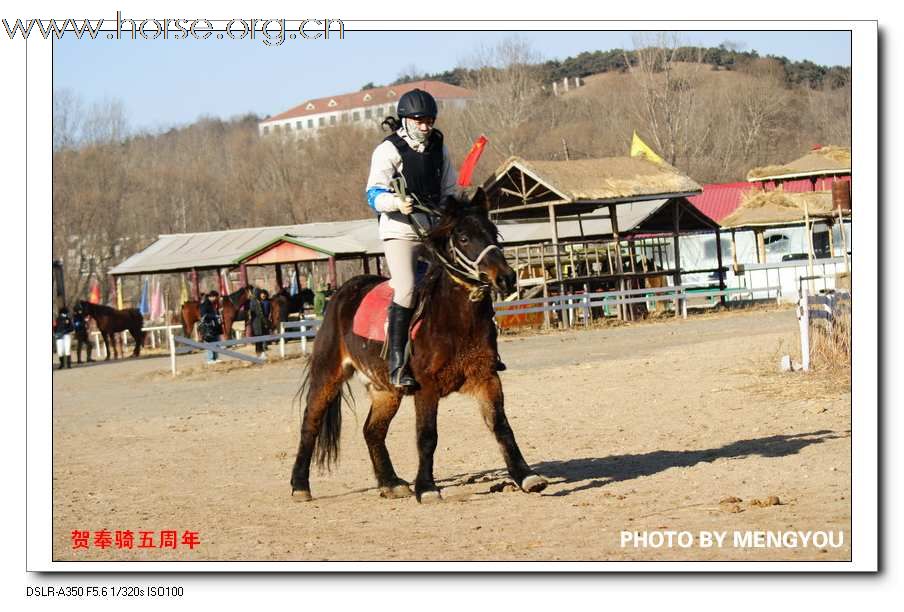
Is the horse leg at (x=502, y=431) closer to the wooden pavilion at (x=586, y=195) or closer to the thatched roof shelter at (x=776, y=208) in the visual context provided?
the wooden pavilion at (x=586, y=195)

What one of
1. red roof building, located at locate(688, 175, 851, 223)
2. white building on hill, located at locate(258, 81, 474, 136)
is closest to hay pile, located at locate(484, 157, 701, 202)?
white building on hill, located at locate(258, 81, 474, 136)

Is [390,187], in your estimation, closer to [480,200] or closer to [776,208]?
[480,200]

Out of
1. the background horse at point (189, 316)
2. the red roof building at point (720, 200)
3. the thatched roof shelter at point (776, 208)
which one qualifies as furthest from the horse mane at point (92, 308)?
the red roof building at point (720, 200)

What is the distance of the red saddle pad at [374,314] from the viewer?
10.1 meters

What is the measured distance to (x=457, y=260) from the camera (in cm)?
921

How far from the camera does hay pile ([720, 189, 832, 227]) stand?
136 feet

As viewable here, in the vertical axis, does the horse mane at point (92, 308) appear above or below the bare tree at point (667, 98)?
below

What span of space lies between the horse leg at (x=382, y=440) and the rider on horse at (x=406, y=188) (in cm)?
81

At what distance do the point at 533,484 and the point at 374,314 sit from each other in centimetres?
198

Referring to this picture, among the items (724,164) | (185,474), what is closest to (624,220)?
(724,164)

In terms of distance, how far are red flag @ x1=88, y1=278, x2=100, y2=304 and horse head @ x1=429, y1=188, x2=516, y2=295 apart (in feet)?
173

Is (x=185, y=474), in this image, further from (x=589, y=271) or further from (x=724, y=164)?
(x=724, y=164)

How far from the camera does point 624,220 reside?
49.2m

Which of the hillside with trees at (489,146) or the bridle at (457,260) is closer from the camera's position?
Answer: the bridle at (457,260)
